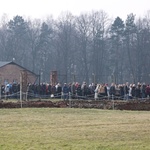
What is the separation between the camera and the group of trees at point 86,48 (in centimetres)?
8932

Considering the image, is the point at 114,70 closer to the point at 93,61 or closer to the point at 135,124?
the point at 93,61

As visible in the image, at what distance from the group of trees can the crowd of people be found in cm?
4473

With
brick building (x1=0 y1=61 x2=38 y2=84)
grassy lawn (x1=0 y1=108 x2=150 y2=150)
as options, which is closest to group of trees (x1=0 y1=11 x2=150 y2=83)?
brick building (x1=0 y1=61 x2=38 y2=84)

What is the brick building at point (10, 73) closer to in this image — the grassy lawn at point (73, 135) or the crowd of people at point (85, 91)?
the crowd of people at point (85, 91)

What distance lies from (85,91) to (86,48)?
51.5 meters

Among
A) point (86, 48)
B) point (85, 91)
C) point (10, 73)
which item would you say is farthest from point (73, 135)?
point (86, 48)

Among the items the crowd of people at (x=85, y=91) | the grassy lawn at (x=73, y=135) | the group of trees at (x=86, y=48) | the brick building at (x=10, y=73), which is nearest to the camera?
the grassy lawn at (x=73, y=135)

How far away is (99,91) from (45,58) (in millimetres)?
56206

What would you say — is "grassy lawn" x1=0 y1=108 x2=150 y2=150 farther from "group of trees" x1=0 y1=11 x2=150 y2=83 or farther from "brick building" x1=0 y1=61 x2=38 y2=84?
"group of trees" x1=0 y1=11 x2=150 y2=83

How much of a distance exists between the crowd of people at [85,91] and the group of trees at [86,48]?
44.7 m

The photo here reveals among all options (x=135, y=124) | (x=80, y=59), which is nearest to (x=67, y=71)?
(x=80, y=59)

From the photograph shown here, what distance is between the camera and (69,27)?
9400cm

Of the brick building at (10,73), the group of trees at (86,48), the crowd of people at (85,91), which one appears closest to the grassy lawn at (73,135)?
the crowd of people at (85,91)

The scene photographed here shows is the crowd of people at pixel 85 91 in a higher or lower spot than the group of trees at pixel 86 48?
lower
